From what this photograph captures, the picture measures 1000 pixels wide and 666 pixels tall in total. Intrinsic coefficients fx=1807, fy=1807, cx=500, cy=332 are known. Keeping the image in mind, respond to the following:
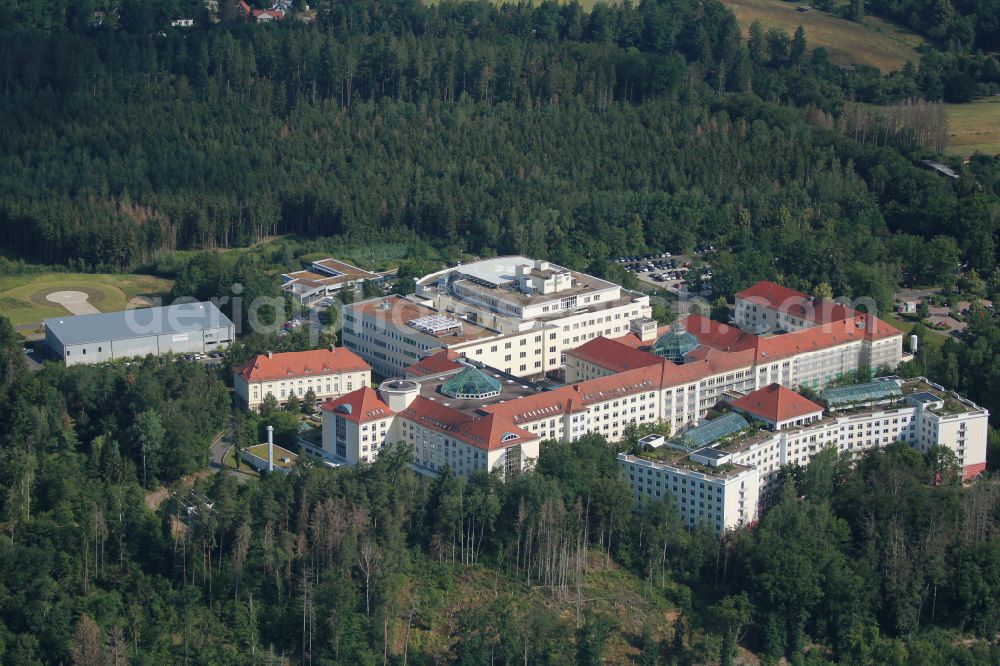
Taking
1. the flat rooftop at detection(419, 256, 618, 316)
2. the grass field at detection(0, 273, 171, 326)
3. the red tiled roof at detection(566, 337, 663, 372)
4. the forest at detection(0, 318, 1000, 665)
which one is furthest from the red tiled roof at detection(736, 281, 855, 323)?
the grass field at detection(0, 273, 171, 326)

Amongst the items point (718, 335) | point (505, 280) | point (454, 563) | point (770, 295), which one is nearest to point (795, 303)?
point (770, 295)

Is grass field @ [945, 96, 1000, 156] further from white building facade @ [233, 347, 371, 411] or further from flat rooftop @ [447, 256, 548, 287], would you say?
Result: white building facade @ [233, 347, 371, 411]

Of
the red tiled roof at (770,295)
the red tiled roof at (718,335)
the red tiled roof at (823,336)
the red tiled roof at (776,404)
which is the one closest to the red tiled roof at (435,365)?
the red tiled roof at (718,335)

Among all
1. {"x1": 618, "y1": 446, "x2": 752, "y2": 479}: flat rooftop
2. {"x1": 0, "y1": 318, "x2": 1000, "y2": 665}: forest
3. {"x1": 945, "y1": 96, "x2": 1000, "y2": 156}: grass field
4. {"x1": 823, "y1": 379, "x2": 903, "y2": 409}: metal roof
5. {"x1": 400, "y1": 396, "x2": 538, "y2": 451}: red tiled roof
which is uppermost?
{"x1": 945, "y1": 96, "x2": 1000, "y2": 156}: grass field

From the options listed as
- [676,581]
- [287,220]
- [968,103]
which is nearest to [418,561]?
[676,581]

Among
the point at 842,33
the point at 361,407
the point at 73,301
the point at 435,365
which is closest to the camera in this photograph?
the point at 361,407

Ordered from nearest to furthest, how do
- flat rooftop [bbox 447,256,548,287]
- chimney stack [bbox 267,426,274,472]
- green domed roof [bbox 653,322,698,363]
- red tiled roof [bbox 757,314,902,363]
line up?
1. chimney stack [bbox 267,426,274,472]
2. green domed roof [bbox 653,322,698,363]
3. red tiled roof [bbox 757,314,902,363]
4. flat rooftop [bbox 447,256,548,287]

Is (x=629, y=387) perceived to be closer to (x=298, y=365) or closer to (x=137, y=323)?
(x=298, y=365)
